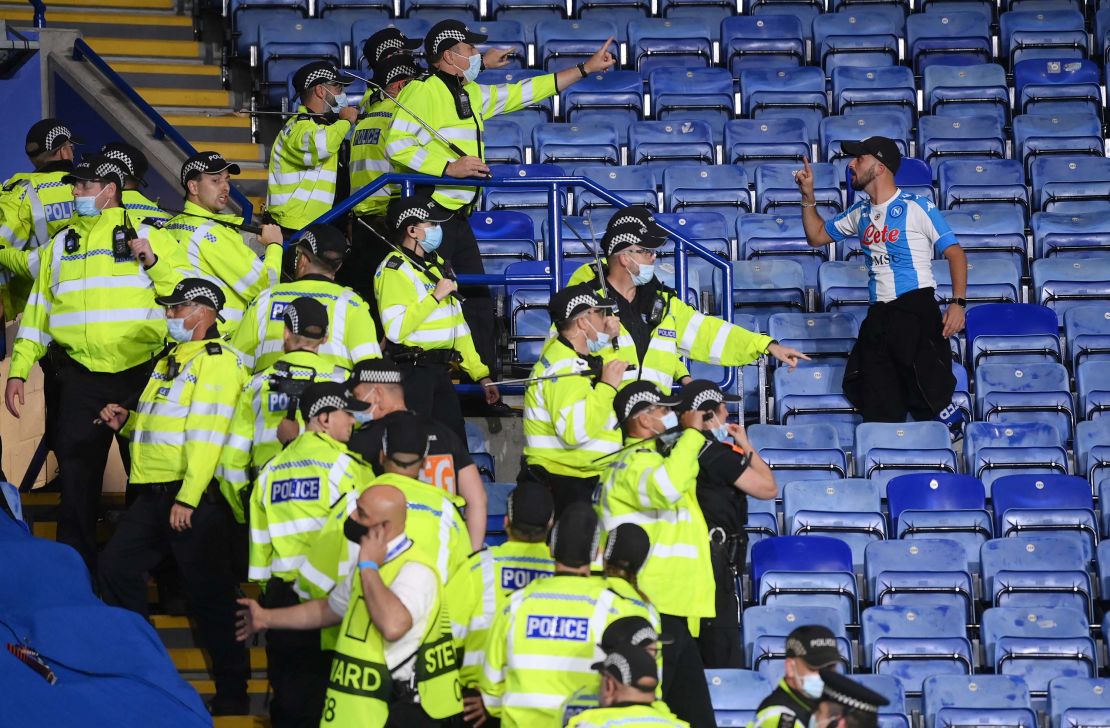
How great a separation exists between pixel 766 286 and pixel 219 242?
317cm

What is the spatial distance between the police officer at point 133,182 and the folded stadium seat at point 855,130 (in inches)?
182

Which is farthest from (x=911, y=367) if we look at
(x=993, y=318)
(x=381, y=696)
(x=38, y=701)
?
(x=38, y=701)

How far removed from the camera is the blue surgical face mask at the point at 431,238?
8.46 metres

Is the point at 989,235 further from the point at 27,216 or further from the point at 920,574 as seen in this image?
the point at 27,216

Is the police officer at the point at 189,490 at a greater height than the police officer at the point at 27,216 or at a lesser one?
lesser

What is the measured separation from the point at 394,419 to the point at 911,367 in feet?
11.9

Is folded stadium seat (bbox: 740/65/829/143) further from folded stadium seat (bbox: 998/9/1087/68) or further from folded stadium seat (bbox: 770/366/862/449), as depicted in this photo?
folded stadium seat (bbox: 770/366/862/449)

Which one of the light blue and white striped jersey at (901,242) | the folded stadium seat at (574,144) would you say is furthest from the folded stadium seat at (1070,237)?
the folded stadium seat at (574,144)

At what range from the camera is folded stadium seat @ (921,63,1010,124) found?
40.0ft

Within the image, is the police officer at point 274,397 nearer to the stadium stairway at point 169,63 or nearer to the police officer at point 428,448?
the police officer at point 428,448

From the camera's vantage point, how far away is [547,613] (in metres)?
6.16

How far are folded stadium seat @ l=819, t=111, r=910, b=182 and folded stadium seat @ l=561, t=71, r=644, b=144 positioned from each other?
1.28 m

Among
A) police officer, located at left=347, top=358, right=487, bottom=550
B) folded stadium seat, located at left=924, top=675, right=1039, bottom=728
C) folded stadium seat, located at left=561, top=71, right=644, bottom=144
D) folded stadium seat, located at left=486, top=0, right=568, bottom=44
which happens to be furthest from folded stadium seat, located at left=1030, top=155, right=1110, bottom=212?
police officer, located at left=347, top=358, right=487, bottom=550

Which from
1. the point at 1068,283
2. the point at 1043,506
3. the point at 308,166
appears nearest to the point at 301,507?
the point at 308,166
